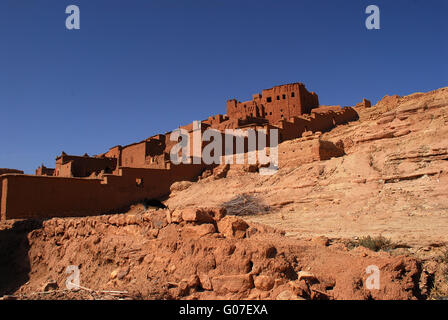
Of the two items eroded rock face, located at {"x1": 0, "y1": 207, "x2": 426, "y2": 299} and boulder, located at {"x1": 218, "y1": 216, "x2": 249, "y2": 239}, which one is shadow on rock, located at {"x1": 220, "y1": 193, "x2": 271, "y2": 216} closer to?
eroded rock face, located at {"x1": 0, "y1": 207, "x2": 426, "y2": 299}

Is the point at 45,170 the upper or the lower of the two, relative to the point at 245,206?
upper

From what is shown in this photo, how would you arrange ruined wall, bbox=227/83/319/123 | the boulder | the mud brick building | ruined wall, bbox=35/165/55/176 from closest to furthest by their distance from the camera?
1. the boulder
2. the mud brick building
3. ruined wall, bbox=35/165/55/176
4. ruined wall, bbox=227/83/319/123

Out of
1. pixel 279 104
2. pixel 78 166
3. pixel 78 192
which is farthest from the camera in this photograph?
pixel 279 104

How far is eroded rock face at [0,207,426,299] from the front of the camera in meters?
4.65

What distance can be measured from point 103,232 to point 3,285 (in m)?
3.26

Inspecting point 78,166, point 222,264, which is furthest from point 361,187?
point 78,166

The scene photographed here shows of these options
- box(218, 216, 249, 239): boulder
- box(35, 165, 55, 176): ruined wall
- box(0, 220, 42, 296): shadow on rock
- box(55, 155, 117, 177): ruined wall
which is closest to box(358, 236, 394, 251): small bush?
box(218, 216, 249, 239): boulder

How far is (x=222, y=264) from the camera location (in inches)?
197

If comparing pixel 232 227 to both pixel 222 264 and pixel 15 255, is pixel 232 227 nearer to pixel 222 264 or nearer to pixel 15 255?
pixel 222 264

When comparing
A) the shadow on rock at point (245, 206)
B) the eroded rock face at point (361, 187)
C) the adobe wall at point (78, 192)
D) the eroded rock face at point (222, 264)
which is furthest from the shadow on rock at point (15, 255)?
the shadow on rock at point (245, 206)

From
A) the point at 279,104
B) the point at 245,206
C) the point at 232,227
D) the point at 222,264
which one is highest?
the point at 279,104
